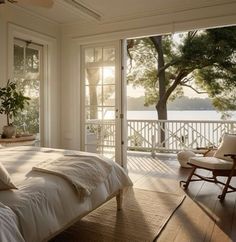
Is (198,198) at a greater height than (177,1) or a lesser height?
lesser

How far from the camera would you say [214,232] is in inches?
91.7

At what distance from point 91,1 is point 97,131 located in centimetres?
215

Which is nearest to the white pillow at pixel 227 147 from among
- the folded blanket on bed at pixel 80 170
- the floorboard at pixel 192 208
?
the floorboard at pixel 192 208

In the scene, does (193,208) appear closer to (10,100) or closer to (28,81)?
(10,100)

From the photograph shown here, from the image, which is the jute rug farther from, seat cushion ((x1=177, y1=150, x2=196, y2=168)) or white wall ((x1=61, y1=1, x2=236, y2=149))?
white wall ((x1=61, y1=1, x2=236, y2=149))

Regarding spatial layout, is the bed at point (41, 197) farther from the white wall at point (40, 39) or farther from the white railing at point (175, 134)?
the white railing at point (175, 134)

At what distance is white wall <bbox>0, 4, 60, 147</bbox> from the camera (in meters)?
3.95

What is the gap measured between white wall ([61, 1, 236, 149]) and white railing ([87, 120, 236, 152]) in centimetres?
212

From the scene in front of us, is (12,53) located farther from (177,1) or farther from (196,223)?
(196,223)

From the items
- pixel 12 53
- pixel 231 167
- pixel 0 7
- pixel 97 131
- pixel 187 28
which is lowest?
pixel 231 167

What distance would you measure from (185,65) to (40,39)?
12.8 feet

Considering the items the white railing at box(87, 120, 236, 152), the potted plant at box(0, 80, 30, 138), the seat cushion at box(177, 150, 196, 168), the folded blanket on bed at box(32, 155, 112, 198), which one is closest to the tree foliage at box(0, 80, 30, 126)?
the potted plant at box(0, 80, 30, 138)

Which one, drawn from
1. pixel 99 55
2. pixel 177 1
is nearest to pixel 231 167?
pixel 177 1

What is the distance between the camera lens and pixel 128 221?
8.34ft
